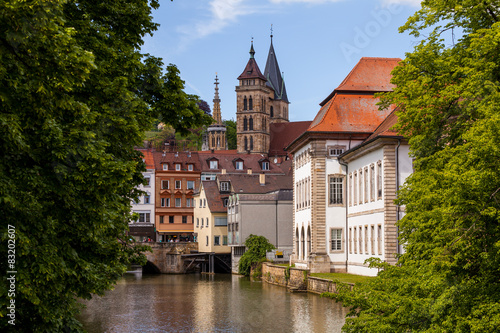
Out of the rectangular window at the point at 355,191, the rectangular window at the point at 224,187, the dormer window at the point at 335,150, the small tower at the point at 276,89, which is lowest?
the rectangular window at the point at 355,191

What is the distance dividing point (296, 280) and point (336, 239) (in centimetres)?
479

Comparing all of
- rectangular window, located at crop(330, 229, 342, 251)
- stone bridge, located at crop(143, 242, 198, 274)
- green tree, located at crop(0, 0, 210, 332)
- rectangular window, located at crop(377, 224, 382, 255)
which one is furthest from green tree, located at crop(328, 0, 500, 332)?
stone bridge, located at crop(143, 242, 198, 274)

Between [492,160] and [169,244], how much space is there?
62.8m

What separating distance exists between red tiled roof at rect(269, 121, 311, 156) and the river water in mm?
98306

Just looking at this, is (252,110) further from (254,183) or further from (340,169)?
(340,169)

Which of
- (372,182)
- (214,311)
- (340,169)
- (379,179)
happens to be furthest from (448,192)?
(340,169)

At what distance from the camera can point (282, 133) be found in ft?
495

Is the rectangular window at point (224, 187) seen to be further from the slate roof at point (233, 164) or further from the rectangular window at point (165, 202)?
the slate roof at point (233, 164)

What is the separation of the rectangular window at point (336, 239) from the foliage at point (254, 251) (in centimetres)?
1424

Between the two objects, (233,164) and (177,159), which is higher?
(177,159)

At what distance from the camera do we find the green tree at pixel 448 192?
520 inches

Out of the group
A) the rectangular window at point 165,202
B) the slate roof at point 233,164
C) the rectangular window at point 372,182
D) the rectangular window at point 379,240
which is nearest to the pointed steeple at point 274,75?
the slate roof at point 233,164

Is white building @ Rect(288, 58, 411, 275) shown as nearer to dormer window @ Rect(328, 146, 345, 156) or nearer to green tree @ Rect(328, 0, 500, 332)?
dormer window @ Rect(328, 146, 345, 156)

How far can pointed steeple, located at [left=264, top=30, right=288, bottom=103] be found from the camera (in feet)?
539
